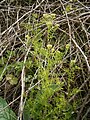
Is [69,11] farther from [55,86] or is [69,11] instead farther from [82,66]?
[55,86]

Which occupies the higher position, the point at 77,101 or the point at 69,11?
the point at 69,11

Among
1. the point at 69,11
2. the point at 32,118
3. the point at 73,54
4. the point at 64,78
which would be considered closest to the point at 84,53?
the point at 73,54

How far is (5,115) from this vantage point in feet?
4.30

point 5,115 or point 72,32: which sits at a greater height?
point 72,32

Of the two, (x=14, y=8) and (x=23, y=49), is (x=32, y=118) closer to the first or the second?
(x=23, y=49)

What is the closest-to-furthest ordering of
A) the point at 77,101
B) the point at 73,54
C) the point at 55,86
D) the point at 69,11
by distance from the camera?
the point at 55,86
the point at 77,101
the point at 73,54
the point at 69,11

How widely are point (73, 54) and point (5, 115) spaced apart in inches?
16.5

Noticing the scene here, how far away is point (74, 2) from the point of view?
1.71 m

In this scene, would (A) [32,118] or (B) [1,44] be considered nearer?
(A) [32,118]

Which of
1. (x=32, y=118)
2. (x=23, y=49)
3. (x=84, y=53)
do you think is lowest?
(x=32, y=118)

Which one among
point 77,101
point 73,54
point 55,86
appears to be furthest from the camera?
point 73,54

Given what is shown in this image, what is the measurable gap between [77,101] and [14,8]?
65 centimetres

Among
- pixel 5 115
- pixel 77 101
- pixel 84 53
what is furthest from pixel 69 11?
pixel 5 115

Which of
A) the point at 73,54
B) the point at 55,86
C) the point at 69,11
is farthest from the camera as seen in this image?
the point at 69,11
